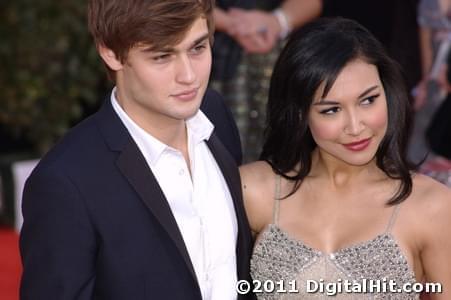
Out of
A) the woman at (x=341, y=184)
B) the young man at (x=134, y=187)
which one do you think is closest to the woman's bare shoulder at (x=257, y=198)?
the woman at (x=341, y=184)

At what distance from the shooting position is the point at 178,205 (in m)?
2.95

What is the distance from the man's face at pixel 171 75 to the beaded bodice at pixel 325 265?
2.28 ft

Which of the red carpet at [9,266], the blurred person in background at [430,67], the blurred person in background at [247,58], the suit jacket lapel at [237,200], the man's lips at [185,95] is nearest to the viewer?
the man's lips at [185,95]

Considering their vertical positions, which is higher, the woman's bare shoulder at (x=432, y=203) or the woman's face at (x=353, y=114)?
the woman's face at (x=353, y=114)

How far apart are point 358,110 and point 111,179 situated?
2.78 feet

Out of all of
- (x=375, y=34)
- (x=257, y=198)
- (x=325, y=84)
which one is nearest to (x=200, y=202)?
(x=257, y=198)

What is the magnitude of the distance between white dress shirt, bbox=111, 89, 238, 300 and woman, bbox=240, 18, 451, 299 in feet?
0.95

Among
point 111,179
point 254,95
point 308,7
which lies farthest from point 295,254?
point 308,7

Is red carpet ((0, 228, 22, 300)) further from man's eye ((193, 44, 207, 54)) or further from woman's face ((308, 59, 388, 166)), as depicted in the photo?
man's eye ((193, 44, 207, 54))

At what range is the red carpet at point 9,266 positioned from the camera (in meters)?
5.58

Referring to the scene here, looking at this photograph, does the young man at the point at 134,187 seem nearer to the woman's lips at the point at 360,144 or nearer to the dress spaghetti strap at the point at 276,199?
the dress spaghetti strap at the point at 276,199

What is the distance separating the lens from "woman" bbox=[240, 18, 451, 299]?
323 centimetres

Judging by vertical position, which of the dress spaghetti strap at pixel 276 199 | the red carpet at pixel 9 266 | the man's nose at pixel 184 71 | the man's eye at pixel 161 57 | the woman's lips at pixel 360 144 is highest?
the man's eye at pixel 161 57

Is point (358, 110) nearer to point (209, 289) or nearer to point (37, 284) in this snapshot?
point (209, 289)
